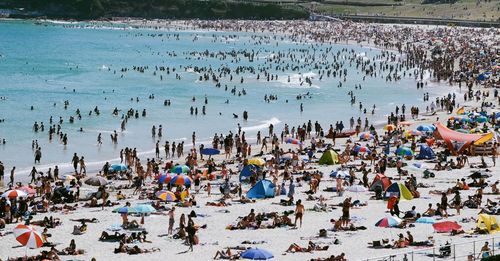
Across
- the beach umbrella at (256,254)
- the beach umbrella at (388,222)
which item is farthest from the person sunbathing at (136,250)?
the beach umbrella at (388,222)

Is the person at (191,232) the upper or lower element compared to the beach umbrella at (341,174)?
upper

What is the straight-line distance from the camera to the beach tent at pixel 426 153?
4091cm

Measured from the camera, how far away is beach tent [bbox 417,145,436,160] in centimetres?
4091

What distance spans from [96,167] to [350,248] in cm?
A: 2111

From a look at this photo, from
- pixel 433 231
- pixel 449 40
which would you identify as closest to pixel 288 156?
pixel 433 231

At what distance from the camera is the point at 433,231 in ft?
86.2

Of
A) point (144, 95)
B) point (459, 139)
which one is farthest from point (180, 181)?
point (144, 95)

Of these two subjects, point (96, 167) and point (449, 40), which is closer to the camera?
point (96, 167)

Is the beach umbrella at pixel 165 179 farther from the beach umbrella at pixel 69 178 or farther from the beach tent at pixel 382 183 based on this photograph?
the beach tent at pixel 382 183

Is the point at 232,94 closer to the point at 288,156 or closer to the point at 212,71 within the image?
the point at 212,71

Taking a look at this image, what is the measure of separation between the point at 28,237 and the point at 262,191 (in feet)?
36.8

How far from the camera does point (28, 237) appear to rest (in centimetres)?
2312

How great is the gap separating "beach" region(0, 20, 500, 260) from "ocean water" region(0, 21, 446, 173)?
233 millimetres

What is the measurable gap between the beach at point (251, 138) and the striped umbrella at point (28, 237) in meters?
0.63
